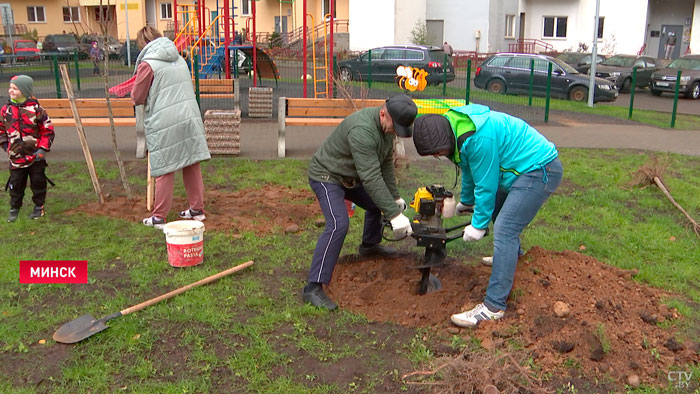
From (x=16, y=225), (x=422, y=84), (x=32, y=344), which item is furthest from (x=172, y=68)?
(x=422, y=84)

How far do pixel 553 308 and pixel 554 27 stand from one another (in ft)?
115

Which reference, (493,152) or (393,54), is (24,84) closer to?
(493,152)

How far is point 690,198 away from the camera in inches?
292

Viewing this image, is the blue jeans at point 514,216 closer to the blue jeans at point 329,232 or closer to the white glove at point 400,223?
the white glove at point 400,223

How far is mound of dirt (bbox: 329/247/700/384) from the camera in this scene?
379 cm

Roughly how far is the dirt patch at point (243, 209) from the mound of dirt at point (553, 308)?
51.8 inches

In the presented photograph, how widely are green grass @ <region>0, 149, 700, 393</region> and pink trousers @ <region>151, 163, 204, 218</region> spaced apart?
1.08 feet

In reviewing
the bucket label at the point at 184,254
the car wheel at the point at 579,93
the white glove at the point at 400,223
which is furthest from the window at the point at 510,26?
the white glove at the point at 400,223

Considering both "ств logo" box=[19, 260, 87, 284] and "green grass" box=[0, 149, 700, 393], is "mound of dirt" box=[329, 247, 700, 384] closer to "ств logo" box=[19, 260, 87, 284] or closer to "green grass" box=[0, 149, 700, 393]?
"green grass" box=[0, 149, 700, 393]

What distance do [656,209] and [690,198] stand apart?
675 millimetres

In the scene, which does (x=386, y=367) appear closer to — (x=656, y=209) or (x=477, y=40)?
(x=656, y=209)

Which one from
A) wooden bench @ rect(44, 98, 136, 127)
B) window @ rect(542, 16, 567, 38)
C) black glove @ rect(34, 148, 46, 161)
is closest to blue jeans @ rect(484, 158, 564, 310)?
black glove @ rect(34, 148, 46, 161)

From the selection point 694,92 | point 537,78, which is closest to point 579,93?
point 537,78

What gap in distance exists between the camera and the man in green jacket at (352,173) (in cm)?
419
